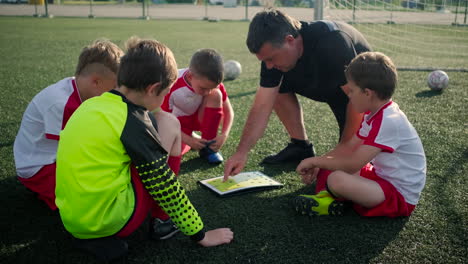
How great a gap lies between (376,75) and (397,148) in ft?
1.40

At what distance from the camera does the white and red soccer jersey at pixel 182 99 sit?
354 cm

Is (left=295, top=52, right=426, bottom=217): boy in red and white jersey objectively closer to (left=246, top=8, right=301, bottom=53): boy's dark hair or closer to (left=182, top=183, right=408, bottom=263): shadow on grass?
(left=182, top=183, right=408, bottom=263): shadow on grass

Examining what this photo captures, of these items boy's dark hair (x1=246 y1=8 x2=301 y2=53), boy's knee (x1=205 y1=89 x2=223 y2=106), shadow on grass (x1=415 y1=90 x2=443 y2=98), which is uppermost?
boy's dark hair (x1=246 y1=8 x2=301 y2=53)

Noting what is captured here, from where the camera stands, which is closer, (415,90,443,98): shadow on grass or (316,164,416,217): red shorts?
(316,164,416,217): red shorts

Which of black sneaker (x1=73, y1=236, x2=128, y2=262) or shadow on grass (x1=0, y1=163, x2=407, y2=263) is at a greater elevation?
black sneaker (x1=73, y1=236, x2=128, y2=262)

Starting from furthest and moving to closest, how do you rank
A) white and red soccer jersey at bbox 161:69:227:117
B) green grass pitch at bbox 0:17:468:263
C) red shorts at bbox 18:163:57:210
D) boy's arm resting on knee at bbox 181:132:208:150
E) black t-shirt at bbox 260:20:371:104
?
white and red soccer jersey at bbox 161:69:227:117, boy's arm resting on knee at bbox 181:132:208:150, black t-shirt at bbox 260:20:371:104, red shorts at bbox 18:163:57:210, green grass pitch at bbox 0:17:468:263

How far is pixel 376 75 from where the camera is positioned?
2.37 metres

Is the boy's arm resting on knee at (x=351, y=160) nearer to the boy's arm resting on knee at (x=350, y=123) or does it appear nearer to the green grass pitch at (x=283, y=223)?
the green grass pitch at (x=283, y=223)

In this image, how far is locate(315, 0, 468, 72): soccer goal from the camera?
26.7 ft

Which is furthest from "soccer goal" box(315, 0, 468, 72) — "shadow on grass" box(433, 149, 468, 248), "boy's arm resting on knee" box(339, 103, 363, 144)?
"shadow on grass" box(433, 149, 468, 248)

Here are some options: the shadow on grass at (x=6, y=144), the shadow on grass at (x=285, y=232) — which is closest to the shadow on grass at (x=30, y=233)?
the shadow on grass at (x=285, y=232)

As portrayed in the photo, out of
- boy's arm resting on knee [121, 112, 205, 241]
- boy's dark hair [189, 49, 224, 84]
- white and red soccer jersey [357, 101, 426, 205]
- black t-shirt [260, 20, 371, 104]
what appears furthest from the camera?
boy's dark hair [189, 49, 224, 84]

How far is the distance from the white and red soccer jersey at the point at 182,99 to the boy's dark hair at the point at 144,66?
1.52 meters

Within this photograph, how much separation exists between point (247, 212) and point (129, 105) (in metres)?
1.07
